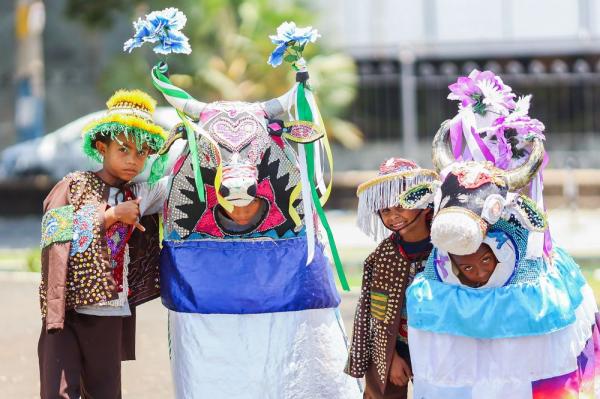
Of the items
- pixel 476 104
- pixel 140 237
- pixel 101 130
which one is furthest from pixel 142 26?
pixel 476 104

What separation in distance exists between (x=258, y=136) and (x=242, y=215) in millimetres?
384

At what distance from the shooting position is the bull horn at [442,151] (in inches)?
197

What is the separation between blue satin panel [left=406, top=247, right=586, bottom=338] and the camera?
4664 millimetres

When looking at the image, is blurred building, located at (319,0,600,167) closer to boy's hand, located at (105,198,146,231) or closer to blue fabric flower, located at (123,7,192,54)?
blue fabric flower, located at (123,7,192,54)

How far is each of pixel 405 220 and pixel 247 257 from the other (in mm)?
798

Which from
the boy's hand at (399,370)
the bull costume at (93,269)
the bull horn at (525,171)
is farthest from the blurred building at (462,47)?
the bull horn at (525,171)

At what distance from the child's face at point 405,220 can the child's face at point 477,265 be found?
0.64 meters

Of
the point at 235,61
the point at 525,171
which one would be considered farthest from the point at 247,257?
the point at 235,61

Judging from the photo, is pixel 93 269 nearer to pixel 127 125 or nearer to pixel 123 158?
pixel 123 158

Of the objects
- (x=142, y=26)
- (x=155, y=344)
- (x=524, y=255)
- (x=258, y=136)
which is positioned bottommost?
(x=155, y=344)

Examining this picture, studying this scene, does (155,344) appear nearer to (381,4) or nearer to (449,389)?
(449,389)

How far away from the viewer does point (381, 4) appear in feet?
84.4

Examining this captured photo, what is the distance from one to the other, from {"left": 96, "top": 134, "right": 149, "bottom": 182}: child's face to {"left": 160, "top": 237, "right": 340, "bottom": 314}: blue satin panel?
0.40 metres

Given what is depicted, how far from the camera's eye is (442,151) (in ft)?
16.7
